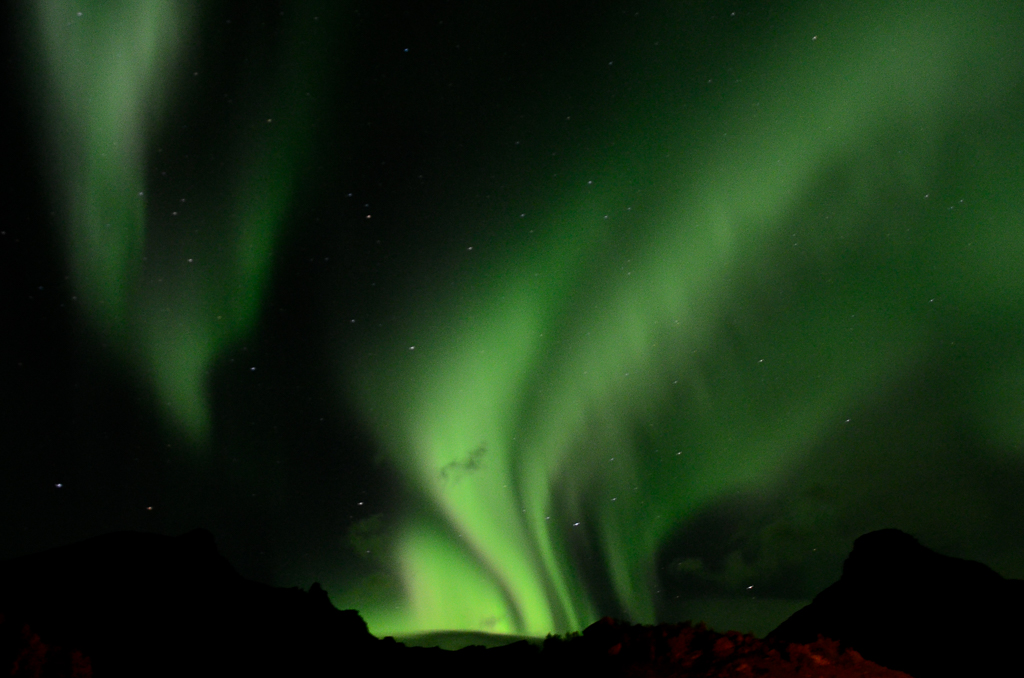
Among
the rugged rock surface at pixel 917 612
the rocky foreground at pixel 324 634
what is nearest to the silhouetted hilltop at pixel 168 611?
the rocky foreground at pixel 324 634

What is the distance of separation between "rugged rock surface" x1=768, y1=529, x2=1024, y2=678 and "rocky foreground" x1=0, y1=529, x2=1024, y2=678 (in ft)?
0.36

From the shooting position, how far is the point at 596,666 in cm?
1169

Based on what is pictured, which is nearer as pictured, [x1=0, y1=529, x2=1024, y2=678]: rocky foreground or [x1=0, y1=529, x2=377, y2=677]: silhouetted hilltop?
[x1=0, y1=529, x2=1024, y2=678]: rocky foreground

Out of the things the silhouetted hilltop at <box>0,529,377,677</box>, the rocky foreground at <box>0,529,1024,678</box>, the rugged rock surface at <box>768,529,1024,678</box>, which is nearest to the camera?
the rocky foreground at <box>0,529,1024,678</box>

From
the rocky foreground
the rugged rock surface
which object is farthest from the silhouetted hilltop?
the rugged rock surface

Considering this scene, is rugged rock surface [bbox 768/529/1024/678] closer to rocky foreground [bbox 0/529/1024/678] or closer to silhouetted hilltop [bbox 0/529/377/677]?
rocky foreground [bbox 0/529/1024/678]

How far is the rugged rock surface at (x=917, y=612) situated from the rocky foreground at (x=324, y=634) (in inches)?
4.4

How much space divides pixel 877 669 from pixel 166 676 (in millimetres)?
15485

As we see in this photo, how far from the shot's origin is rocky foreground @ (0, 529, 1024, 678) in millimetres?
11453

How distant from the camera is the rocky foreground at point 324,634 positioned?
11453 mm

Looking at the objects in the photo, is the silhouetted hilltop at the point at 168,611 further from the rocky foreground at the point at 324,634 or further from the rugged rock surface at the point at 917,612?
the rugged rock surface at the point at 917,612

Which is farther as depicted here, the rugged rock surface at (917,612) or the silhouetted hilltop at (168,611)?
the rugged rock surface at (917,612)

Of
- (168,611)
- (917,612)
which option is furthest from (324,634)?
(917,612)

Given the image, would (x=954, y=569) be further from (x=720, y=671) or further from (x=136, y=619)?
(x=136, y=619)
